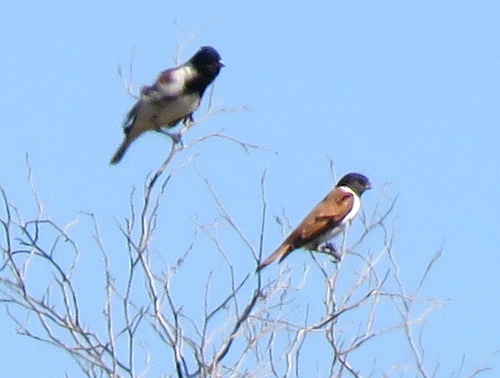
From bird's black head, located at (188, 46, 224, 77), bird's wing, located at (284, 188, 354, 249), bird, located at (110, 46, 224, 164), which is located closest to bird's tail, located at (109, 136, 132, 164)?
bird, located at (110, 46, 224, 164)

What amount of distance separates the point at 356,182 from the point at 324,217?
2.22 feet

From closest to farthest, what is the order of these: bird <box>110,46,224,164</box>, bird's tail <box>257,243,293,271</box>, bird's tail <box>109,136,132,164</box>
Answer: bird's tail <box>257,243,293,271</box> < bird <box>110,46,224,164</box> < bird's tail <box>109,136,132,164</box>

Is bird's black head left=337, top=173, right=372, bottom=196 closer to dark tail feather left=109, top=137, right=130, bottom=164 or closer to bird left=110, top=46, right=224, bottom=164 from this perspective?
bird left=110, top=46, right=224, bottom=164

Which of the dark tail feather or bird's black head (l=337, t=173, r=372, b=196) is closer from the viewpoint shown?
the dark tail feather

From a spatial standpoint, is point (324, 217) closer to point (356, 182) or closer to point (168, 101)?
point (356, 182)

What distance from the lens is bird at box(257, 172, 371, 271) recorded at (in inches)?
354

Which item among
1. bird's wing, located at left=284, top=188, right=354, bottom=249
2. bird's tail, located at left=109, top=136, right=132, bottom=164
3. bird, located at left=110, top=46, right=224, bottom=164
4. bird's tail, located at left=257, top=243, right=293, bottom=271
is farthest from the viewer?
bird's tail, located at left=109, top=136, right=132, bottom=164

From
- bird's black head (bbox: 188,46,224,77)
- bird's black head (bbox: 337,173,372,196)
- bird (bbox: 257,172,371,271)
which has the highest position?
bird's black head (bbox: 188,46,224,77)

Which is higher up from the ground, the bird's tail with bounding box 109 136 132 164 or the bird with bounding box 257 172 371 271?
the bird's tail with bounding box 109 136 132 164

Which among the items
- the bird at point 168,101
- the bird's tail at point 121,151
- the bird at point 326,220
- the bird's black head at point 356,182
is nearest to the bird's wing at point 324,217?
the bird at point 326,220

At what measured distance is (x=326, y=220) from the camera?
9.34m

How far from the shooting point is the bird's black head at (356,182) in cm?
993

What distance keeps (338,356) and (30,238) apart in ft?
4.71

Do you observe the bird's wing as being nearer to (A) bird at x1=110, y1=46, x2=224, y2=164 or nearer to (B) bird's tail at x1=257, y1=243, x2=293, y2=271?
(B) bird's tail at x1=257, y1=243, x2=293, y2=271
